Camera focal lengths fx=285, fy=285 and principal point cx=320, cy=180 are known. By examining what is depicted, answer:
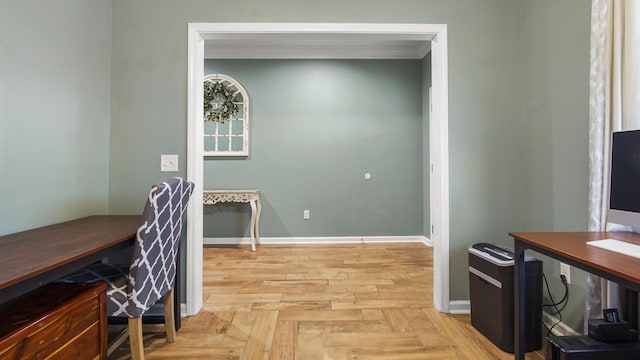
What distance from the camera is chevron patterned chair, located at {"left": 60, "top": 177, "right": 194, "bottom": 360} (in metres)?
1.30

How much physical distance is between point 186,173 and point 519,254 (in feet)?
6.65

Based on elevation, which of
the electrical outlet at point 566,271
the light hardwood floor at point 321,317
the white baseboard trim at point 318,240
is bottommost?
the light hardwood floor at point 321,317

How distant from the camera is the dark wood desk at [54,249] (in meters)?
0.87

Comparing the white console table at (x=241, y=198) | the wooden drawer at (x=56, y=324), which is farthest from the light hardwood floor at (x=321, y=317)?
the white console table at (x=241, y=198)

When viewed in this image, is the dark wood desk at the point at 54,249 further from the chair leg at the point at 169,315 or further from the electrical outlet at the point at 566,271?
the electrical outlet at the point at 566,271

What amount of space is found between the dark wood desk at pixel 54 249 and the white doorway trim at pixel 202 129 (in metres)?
0.50

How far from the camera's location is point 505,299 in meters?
1.57

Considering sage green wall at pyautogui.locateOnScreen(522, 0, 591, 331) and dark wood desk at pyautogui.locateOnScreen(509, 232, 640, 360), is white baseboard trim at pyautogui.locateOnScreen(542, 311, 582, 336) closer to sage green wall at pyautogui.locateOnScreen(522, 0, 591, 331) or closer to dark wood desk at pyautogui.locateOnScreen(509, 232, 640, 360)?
sage green wall at pyautogui.locateOnScreen(522, 0, 591, 331)

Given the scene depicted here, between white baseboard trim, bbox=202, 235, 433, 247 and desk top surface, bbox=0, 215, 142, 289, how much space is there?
218 centimetres

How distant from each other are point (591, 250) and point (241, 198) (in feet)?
10.5

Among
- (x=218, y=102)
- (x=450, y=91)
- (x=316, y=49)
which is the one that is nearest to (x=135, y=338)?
(x=450, y=91)

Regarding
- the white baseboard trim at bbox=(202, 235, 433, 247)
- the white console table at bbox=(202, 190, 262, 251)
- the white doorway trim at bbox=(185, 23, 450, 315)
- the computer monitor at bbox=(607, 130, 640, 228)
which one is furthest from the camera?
the white baseboard trim at bbox=(202, 235, 433, 247)

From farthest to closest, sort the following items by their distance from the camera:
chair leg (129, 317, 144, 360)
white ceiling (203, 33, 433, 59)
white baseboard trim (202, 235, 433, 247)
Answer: white baseboard trim (202, 235, 433, 247) → white ceiling (203, 33, 433, 59) → chair leg (129, 317, 144, 360)

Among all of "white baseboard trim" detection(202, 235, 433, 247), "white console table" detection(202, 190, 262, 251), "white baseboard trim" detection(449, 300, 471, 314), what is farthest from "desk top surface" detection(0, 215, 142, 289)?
"white baseboard trim" detection(202, 235, 433, 247)
